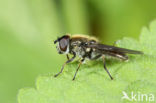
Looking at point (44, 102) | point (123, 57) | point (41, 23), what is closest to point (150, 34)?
point (123, 57)

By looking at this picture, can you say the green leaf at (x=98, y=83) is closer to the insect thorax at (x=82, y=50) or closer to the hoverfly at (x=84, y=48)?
the hoverfly at (x=84, y=48)

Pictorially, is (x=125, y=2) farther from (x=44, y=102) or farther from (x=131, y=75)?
(x=44, y=102)

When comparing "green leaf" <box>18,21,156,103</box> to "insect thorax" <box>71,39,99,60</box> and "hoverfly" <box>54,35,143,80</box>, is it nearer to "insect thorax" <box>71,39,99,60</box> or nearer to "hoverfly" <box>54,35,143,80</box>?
"hoverfly" <box>54,35,143,80</box>

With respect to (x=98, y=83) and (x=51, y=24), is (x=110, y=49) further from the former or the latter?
(x=51, y=24)

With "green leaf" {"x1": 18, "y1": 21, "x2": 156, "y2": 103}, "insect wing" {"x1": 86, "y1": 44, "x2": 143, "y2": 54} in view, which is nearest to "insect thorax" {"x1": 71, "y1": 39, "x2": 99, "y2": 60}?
"insect wing" {"x1": 86, "y1": 44, "x2": 143, "y2": 54}

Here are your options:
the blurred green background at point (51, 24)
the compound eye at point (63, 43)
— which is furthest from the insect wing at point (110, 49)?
the blurred green background at point (51, 24)
